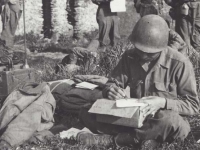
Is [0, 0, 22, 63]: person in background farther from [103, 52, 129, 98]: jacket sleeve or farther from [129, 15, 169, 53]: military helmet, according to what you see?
[129, 15, 169, 53]: military helmet

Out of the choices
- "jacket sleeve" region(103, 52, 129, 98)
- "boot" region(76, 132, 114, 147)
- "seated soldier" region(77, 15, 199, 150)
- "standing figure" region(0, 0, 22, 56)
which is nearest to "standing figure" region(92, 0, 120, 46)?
"standing figure" region(0, 0, 22, 56)

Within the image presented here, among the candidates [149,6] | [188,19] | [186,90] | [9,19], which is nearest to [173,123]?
[186,90]

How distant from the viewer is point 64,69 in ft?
24.7

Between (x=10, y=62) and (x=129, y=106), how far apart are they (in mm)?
3290

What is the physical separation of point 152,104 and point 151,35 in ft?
2.40

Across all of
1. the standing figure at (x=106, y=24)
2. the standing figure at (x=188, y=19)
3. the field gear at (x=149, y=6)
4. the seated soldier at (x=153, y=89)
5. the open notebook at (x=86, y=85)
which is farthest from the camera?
the standing figure at (x=106, y=24)

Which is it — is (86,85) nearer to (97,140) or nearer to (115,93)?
(97,140)

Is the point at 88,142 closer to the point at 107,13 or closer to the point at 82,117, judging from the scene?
the point at 82,117

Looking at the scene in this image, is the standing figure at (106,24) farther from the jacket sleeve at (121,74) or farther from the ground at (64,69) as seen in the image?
the jacket sleeve at (121,74)

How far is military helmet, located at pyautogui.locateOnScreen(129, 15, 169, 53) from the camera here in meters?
4.16

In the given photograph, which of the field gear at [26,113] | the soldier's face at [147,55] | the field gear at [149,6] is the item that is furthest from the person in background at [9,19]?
the soldier's face at [147,55]

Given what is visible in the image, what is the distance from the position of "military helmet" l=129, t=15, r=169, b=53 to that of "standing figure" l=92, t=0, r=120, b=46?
200 inches

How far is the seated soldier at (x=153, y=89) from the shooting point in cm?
418

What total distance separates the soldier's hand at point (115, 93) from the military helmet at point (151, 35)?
0.52m
